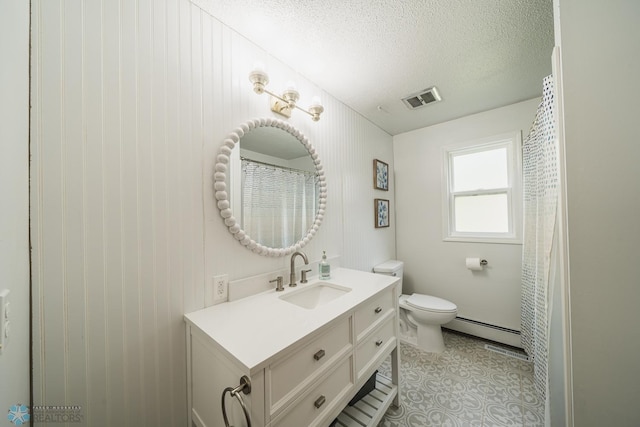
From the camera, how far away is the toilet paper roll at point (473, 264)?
2119mm

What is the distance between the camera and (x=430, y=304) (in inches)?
78.0

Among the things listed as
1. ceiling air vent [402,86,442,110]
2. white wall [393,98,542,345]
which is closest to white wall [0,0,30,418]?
ceiling air vent [402,86,442,110]

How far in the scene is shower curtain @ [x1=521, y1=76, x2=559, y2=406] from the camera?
111 cm

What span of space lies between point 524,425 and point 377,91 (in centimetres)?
245

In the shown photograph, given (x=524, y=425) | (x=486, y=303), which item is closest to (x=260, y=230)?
(x=524, y=425)

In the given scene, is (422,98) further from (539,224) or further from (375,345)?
(375,345)

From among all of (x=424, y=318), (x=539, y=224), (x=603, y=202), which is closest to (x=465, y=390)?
(x=424, y=318)

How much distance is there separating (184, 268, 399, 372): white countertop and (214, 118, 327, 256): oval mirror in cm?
31

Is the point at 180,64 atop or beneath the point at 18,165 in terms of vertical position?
atop

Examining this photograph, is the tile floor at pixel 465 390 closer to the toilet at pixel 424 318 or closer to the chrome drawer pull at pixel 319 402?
the toilet at pixel 424 318

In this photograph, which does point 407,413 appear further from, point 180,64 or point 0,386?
point 180,64

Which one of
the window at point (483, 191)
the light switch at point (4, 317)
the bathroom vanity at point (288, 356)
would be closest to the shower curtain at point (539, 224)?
the window at point (483, 191)

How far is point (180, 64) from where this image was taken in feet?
3.23

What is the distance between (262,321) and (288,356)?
0.20 metres
